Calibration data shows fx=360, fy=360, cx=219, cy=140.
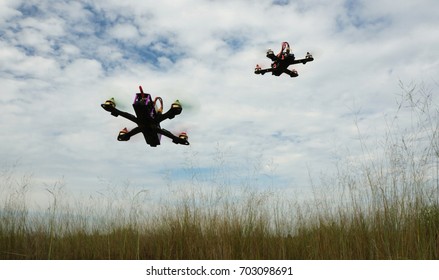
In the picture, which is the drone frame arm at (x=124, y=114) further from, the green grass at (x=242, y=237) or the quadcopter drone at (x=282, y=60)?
the quadcopter drone at (x=282, y=60)

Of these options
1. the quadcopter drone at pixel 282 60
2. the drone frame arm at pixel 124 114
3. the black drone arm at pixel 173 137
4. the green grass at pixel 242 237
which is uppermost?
the quadcopter drone at pixel 282 60

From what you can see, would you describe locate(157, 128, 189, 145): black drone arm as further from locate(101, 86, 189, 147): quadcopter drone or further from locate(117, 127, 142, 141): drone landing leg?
locate(117, 127, 142, 141): drone landing leg

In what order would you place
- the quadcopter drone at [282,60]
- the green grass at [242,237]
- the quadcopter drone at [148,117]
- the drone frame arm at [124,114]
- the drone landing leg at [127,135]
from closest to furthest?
the green grass at [242,237], the quadcopter drone at [148,117], the drone frame arm at [124,114], the drone landing leg at [127,135], the quadcopter drone at [282,60]

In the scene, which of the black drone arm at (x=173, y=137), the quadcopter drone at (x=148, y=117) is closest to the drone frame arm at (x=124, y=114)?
the quadcopter drone at (x=148, y=117)

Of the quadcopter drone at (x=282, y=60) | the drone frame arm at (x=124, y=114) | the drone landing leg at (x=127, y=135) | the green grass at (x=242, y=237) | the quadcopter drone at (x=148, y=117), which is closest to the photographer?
the green grass at (x=242, y=237)

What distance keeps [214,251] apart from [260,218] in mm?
872

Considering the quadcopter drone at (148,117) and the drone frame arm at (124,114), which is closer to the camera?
the quadcopter drone at (148,117)

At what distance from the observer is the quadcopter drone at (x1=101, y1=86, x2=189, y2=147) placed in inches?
165

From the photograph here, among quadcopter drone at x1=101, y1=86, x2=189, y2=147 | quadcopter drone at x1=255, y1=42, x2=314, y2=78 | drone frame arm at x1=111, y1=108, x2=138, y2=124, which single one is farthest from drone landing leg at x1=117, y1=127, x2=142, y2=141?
quadcopter drone at x1=255, y1=42, x2=314, y2=78

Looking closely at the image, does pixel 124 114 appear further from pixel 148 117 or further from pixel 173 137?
pixel 173 137

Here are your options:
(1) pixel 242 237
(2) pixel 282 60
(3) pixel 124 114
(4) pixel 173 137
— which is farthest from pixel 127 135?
(2) pixel 282 60

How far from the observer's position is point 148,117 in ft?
14.3

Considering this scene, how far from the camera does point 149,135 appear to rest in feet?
14.9

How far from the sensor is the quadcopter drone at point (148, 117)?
4197 millimetres
